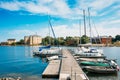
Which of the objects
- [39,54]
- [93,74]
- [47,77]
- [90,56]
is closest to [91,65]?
[93,74]

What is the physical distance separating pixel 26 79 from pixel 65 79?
320 inches

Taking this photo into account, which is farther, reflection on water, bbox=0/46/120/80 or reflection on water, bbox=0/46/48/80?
reflection on water, bbox=0/46/48/80

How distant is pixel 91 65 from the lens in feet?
125

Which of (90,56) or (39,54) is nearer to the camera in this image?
(90,56)

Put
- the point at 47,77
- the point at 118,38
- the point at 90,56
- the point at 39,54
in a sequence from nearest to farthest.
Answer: the point at 47,77 → the point at 90,56 → the point at 39,54 → the point at 118,38

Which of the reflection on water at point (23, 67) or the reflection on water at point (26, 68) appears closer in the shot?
the reflection on water at point (26, 68)

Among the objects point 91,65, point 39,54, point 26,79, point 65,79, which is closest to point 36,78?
point 26,79

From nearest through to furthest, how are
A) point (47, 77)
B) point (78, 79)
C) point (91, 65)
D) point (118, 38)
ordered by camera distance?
1. point (78, 79)
2. point (47, 77)
3. point (91, 65)
4. point (118, 38)

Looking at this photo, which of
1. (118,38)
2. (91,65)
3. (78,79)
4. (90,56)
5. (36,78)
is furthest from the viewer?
(118,38)

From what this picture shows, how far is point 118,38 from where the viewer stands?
186 metres

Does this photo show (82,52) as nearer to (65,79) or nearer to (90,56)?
(90,56)

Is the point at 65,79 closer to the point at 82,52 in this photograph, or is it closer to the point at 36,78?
the point at 36,78

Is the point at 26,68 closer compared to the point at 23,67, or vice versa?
the point at 26,68

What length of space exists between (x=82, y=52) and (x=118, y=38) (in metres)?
136
